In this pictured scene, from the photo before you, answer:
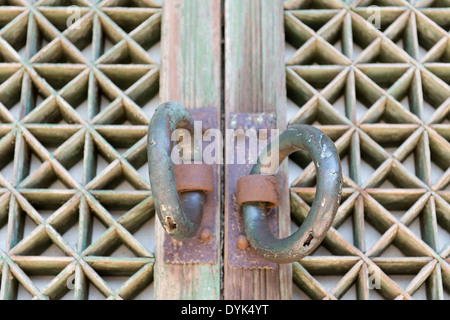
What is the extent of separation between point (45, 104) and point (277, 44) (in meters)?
0.50

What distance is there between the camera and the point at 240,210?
1388 mm

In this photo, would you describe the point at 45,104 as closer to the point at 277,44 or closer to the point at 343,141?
the point at 277,44

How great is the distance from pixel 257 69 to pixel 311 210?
44cm

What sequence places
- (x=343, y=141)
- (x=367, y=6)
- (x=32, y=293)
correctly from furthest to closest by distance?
(x=367, y=6) → (x=343, y=141) → (x=32, y=293)

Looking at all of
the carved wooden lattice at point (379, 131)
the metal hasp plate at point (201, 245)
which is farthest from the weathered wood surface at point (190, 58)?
the carved wooden lattice at point (379, 131)

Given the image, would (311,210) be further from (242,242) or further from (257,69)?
(257,69)

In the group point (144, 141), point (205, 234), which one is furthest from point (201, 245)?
point (144, 141)

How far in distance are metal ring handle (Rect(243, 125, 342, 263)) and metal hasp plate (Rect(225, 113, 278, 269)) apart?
5cm

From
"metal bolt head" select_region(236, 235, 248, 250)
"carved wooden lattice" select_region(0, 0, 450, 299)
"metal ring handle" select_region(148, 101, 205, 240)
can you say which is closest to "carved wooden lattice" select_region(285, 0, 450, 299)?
"carved wooden lattice" select_region(0, 0, 450, 299)

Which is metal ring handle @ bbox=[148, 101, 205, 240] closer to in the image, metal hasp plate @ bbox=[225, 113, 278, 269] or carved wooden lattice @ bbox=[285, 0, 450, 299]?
metal hasp plate @ bbox=[225, 113, 278, 269]

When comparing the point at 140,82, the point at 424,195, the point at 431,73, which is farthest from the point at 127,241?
the point at 431,73

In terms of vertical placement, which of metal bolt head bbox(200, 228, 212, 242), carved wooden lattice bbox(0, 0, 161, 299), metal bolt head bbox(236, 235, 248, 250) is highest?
carved wooden lattice bbox(0, 0, 161, 299)

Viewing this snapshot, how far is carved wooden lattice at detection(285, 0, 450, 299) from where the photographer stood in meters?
1.38

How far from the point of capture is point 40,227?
140cm
